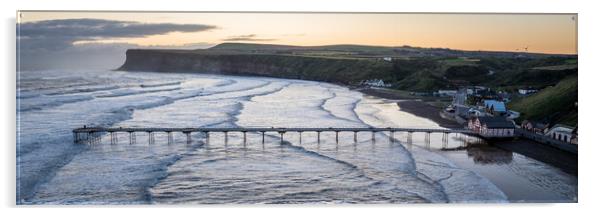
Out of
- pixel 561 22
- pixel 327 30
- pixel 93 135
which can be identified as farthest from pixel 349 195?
pixel 93 135

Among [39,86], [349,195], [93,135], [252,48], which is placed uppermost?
[252,48]

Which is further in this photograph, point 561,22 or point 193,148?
point 193,148

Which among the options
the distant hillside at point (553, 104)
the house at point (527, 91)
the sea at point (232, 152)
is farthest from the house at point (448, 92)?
the distant hillside at point (553, 104)

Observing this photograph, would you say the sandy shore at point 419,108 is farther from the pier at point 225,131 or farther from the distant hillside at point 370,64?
the distant hillside at point 370,64

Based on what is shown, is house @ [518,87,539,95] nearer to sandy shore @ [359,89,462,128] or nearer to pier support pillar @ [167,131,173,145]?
sandy shore @ [359,89,462,128]

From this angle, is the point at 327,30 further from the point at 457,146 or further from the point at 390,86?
the point at 457,146
